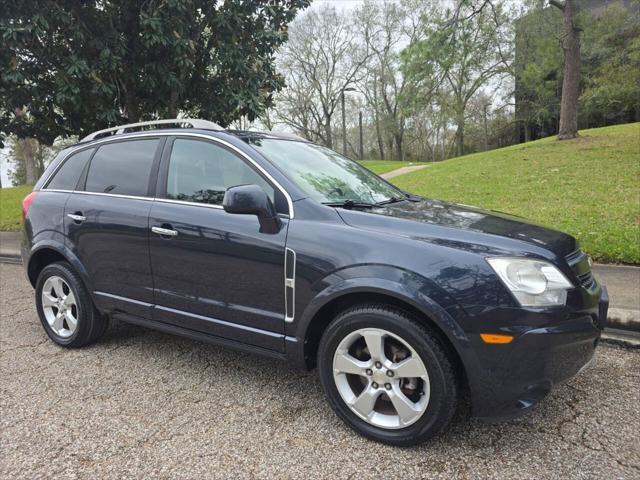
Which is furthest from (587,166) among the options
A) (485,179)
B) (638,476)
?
(638,476)

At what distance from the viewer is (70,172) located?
12.5 ft

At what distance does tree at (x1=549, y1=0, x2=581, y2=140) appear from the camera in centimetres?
1369

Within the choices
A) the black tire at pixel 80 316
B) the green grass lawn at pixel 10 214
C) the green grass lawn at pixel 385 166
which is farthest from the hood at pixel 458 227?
the green grass lawn at pixel 385 166

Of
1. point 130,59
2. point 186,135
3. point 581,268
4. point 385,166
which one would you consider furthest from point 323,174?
point 385,166

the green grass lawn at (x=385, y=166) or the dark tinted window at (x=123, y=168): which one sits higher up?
the green grass lawn at (x=385, y=166)

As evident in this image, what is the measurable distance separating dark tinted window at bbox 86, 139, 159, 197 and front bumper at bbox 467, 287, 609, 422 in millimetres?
2518

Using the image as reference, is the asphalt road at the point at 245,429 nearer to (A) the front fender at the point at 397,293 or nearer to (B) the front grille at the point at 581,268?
(A) the front fender at the point at 397,293

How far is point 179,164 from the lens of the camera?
10.4 feet

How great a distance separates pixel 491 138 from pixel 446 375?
143 ft

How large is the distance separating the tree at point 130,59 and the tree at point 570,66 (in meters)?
10.2

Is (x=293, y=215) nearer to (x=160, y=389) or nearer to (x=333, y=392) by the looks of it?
(x=333, y=392)

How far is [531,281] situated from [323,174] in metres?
1.51

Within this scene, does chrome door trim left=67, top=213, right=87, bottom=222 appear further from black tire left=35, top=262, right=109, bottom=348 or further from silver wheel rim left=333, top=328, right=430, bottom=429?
silver wheel rim left=333, top=328, right=430, bottom=429

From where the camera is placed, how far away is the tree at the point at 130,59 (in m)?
6.23
